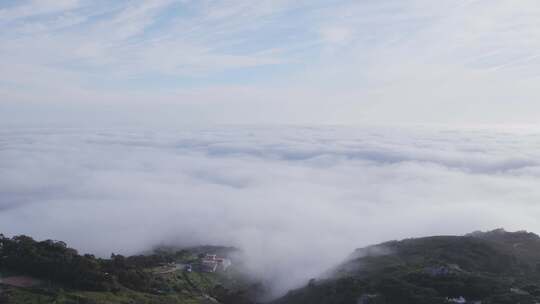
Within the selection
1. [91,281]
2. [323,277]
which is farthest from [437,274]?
[91,281]

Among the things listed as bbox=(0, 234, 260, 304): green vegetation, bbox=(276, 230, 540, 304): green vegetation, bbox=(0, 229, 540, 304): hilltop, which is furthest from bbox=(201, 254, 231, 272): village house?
bbox=(276, 230, 540, 304): green vegetation

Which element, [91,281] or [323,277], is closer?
[91,281]

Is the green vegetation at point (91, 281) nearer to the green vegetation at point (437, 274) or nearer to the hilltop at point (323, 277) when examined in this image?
the hilltop at point (323, 277)

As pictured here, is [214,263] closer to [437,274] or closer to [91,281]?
[91,281]

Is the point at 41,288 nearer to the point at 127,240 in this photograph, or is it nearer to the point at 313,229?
the point at 127,240

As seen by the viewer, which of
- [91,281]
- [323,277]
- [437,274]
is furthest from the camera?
[323,277]

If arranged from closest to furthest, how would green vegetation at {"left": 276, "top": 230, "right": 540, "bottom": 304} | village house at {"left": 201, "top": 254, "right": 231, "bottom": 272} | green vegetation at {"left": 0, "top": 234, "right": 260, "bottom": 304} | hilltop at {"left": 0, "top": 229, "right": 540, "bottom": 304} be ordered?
green vegetation at {"left": 0, "top": 234, "right": 260, "bottom": 304}
hilltop at {"left": 0, "top": 229, "right": 540, "bottom": 304}
green vegetation at {"left": 276, "top": 230, "right": 540, "bottom": 304}
village house at {"left": 201, "top": 254, "right": 231, "bottom": 272}

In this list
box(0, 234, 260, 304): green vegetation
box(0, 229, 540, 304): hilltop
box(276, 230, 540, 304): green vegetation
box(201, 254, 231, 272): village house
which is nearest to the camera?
box(0, 234, 260, 304): green vegetation

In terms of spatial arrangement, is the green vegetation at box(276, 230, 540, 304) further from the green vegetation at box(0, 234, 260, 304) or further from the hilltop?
the green vegetation at box(0, 234, 260, 304)
